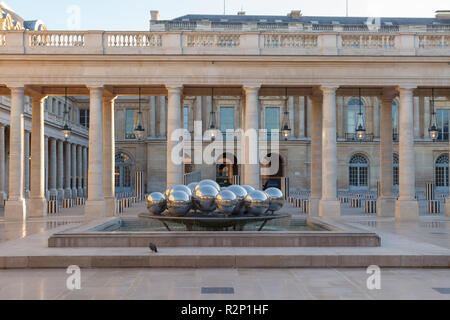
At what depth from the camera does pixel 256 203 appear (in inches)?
615

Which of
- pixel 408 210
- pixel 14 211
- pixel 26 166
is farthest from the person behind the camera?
pixel 26 166

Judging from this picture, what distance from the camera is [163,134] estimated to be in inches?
2448

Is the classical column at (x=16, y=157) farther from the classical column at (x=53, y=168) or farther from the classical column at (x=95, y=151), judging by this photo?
the classical column at (x=53, y=168)

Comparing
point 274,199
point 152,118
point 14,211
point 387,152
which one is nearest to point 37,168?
point 14,211

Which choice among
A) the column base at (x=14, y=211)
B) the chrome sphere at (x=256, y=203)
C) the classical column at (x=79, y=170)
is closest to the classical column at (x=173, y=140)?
the column base at (x=14, y=211)

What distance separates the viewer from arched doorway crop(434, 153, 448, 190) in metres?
64.0

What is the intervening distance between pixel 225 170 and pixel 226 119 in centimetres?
653

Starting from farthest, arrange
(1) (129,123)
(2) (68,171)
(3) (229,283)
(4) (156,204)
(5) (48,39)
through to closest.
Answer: (1) (129,123) < (2) (68,171) < (5) (48,39) < (4) (156,204) < (3) (229,283)

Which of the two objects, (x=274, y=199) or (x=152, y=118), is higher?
(x=152, y=118)

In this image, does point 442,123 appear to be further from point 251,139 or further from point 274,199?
point 274,199

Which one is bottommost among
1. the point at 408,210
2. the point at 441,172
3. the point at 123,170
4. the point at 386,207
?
the point at 386,207
